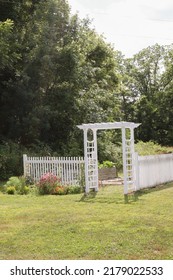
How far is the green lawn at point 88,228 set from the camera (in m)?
5.93

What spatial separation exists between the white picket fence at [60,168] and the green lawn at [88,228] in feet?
8.54

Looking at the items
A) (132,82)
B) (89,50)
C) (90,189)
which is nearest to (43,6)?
(89,50)

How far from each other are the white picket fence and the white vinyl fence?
6.84 feet

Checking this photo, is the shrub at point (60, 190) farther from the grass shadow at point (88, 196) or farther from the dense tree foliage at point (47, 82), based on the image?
the dense tree foliage at point (47, 82)

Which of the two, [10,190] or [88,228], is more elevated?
[10,190]

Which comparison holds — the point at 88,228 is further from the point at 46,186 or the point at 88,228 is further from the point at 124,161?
the point at 46,186

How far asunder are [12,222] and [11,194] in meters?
5.00

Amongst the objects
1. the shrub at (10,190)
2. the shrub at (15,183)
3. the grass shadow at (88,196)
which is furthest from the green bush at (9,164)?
the grass shadow at (88,196)

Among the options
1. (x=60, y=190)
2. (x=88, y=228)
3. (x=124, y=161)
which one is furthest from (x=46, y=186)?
(x=88, y=228)

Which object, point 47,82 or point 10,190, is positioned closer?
point 10,190

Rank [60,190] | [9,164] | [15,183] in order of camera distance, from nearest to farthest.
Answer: [60,190]
[15,183]
[9,164]

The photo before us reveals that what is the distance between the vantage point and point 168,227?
722cm

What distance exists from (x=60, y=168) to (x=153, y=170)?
3.31 m

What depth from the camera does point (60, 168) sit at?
14.1 m
